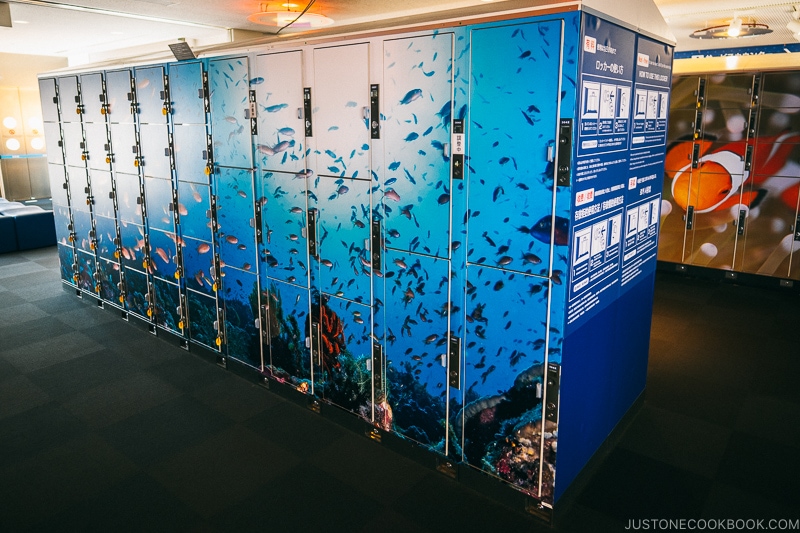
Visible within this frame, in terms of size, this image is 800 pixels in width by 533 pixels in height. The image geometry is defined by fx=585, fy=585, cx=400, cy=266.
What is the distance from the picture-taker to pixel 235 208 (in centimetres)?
493

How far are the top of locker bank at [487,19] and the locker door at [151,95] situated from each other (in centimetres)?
108

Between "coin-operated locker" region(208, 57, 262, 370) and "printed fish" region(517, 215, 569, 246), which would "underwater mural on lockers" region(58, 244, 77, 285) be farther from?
"printed fish" region(517, 215, 569, 246)

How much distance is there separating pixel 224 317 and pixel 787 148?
273 inches

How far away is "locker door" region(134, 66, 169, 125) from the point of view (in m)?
5.39

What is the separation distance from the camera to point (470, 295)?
11.3 ft

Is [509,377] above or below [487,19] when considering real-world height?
below

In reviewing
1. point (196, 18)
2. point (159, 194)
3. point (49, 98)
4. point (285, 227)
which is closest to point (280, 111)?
point (285, 227)

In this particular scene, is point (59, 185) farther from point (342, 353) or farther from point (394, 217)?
point (394, 217)

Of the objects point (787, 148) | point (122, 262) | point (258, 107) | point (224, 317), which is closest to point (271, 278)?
point (224, 317)

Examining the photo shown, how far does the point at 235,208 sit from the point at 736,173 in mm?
6395

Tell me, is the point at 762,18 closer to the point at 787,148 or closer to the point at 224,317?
the point at 787,148

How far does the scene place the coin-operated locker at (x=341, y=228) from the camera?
3834 mm

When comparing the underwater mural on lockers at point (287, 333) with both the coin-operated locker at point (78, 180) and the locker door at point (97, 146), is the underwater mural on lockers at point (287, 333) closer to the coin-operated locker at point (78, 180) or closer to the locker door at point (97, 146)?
the locker door at point (97, 146)

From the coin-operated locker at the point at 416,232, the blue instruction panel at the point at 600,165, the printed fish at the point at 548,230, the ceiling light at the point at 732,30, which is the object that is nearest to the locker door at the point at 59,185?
the coin-operated locker at the point at 416,232
